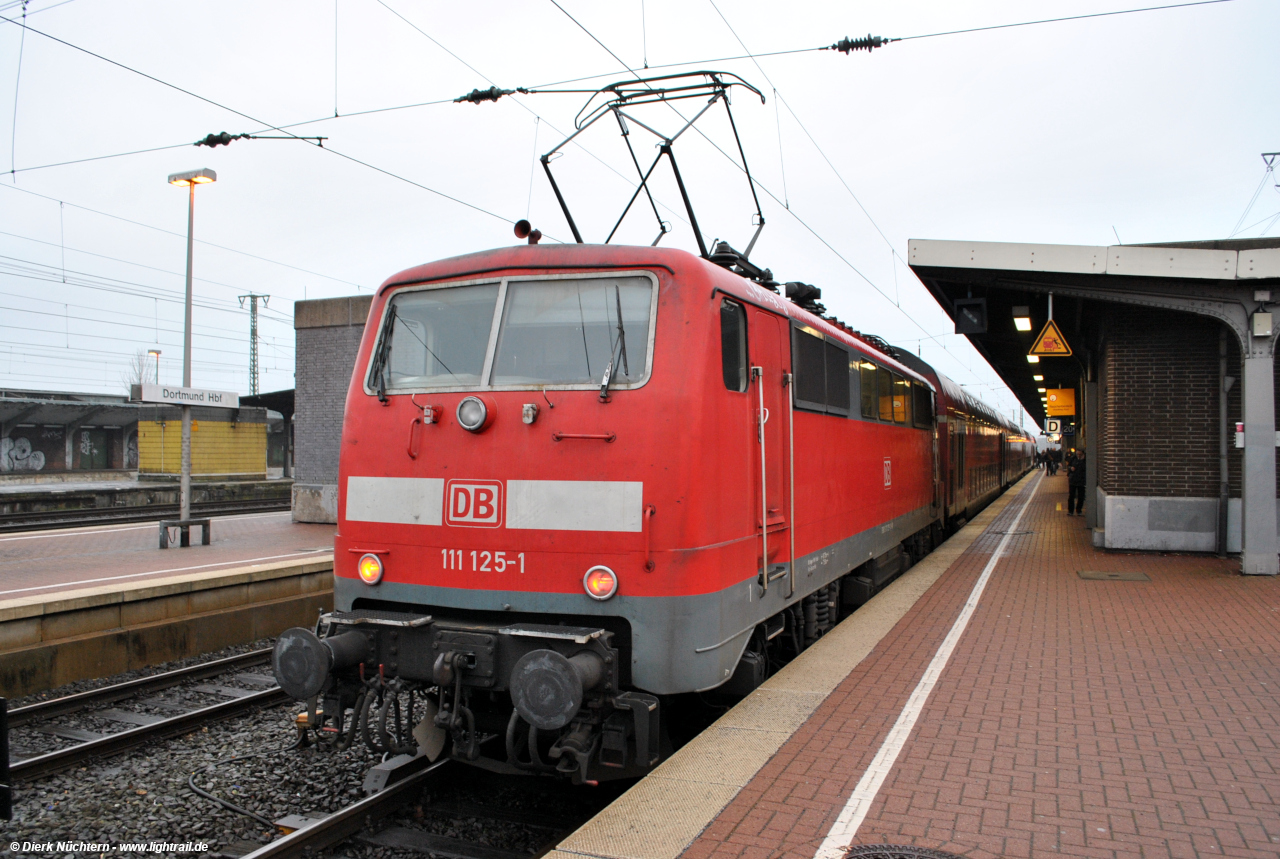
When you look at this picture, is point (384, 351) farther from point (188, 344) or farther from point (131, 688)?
point (188, 344)

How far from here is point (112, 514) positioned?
21.8m

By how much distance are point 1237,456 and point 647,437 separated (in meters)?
12.1

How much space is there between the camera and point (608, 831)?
3.82 metres

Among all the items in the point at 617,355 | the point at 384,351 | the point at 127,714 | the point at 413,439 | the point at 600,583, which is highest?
the point at 384,351

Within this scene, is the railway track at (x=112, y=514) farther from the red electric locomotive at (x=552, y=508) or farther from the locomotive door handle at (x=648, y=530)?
the locomotive door handle at (x=648, y=530)

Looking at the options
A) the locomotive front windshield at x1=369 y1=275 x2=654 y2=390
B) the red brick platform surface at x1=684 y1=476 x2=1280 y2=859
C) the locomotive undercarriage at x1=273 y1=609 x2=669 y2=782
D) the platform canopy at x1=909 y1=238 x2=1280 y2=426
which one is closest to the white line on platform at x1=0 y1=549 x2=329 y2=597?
the locomotive undercarriage at x1=273 y1=609 x2=669 y2=782

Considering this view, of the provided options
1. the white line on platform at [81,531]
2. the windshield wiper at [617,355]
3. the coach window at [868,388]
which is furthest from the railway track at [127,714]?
the white line on platform at [81,531]

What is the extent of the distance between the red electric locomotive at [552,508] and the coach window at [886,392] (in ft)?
13.1

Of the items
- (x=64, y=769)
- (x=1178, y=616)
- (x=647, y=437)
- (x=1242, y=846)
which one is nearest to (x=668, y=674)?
(x=647, y=437)

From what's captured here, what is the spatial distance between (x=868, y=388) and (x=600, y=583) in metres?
5.01

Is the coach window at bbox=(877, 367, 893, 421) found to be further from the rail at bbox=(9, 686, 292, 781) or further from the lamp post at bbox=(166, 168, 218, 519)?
the lamp post at bbox=(166, 168, 218, 519)

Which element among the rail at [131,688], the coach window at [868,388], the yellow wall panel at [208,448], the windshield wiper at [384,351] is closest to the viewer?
the windshield wiper at [384,351]

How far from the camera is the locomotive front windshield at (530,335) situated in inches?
193

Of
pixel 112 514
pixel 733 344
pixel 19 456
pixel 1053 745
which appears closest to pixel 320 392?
pixel 112 514
